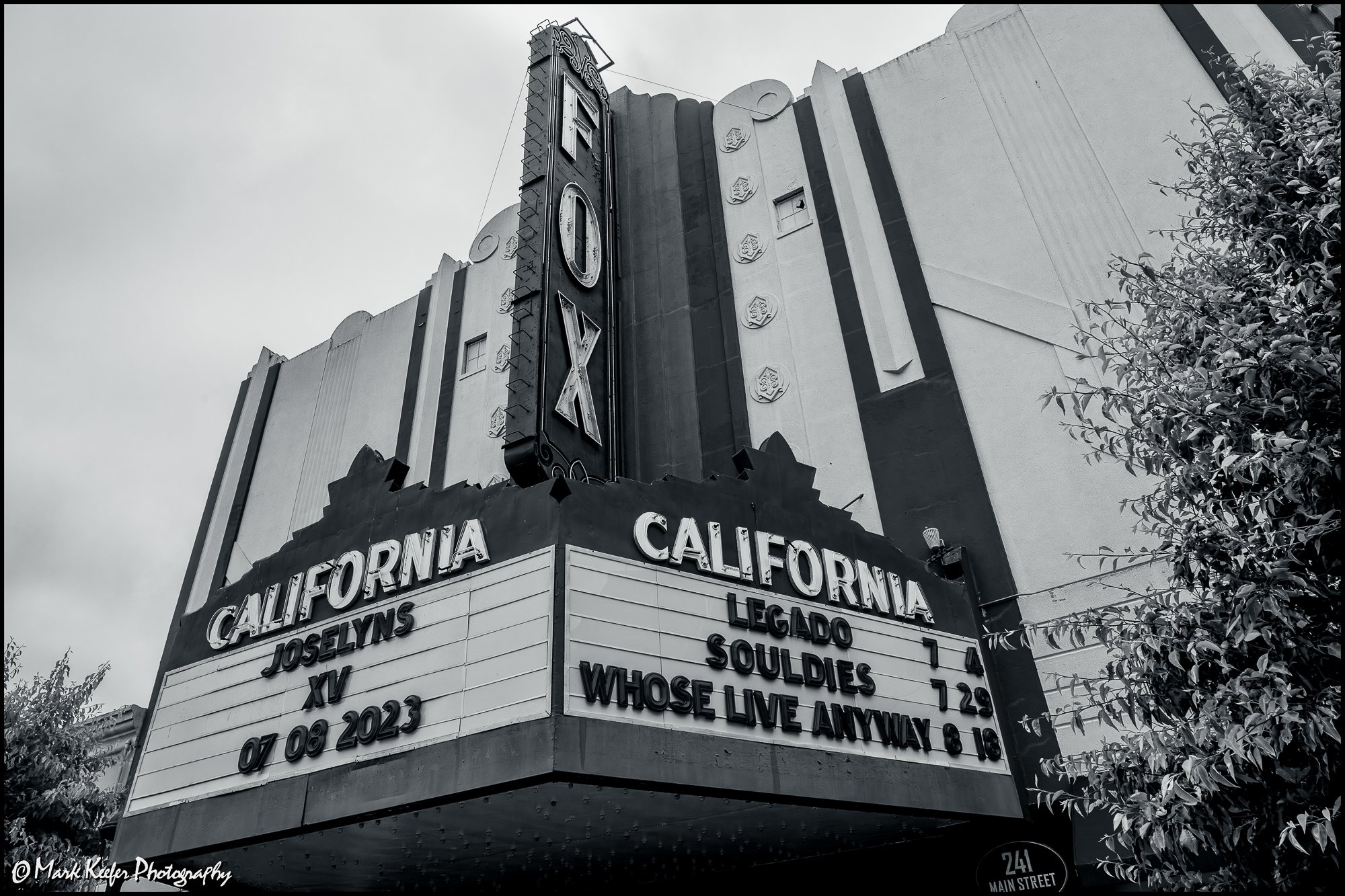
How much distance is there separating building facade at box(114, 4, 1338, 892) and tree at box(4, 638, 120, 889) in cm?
401

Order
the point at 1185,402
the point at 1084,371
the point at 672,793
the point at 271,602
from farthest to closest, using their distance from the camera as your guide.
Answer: the point at 1084,371 < the point at 271,602 < the point at 672,793 < the point at 1185,402

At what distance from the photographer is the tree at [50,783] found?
52.6 ft

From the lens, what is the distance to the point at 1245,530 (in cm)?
732

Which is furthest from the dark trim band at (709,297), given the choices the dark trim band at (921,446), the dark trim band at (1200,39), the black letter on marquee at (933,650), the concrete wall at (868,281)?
the dark trim band at (1200,39)

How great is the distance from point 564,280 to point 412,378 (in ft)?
26.4

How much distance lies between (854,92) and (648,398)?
772cm

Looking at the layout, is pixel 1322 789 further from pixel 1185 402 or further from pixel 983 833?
pixel 983 833

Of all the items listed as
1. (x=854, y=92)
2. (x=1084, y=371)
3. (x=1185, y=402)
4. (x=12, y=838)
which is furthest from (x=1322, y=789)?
(x=12, y=838)

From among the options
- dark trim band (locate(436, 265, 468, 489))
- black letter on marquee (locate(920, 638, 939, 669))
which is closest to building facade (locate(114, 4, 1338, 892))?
black letter on marquee (locate(920, 638, 939, 669))

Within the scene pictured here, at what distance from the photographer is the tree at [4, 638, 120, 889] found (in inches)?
631

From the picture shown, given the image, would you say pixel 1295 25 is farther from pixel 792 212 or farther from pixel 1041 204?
pixel 792 212

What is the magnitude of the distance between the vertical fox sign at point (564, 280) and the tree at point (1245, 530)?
21.9ft

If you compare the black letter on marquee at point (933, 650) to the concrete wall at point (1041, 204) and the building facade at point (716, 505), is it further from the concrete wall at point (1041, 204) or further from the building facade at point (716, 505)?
the concrete wall at point (1041, 204)

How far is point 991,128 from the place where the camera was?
1670 cm
